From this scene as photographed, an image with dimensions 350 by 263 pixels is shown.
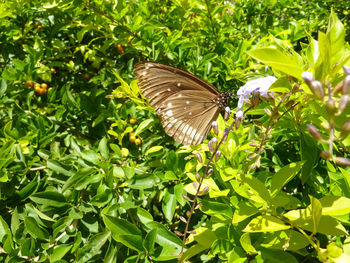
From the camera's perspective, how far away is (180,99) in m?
1.42

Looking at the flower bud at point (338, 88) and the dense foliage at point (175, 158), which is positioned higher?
the flower bud at point (338, 88)

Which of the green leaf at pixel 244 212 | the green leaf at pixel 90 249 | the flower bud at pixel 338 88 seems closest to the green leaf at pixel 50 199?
the green leaf at pixel 90 249

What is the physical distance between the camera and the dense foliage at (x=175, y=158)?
0.70m

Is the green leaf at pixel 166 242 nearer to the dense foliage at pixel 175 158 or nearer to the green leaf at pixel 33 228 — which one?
the dense foliage at pixel 175 158

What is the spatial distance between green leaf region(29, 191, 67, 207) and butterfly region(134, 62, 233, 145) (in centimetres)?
55

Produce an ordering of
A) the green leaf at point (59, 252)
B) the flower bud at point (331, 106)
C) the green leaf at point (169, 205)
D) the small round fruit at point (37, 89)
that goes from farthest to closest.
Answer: the small round fruit at point (37, 89) < the green leaf at point (169, 205) < the green leaf at point (59, 252) < the flower bud at point (331, 106)

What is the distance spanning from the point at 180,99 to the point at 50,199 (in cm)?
75

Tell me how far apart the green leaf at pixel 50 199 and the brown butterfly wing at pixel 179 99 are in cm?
55

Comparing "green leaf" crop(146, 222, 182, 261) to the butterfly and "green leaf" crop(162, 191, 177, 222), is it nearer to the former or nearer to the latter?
"green leaf" crop(162, 191, 177, 222)

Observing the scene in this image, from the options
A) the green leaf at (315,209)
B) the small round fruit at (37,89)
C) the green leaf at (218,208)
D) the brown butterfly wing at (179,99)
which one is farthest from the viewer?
the small round fruit at (37,89)

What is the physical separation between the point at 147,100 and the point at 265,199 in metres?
0.79

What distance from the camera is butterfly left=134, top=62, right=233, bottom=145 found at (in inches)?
52.1

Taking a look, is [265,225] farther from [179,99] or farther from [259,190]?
[179,99]

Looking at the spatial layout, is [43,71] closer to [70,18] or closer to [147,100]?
[70,18]
